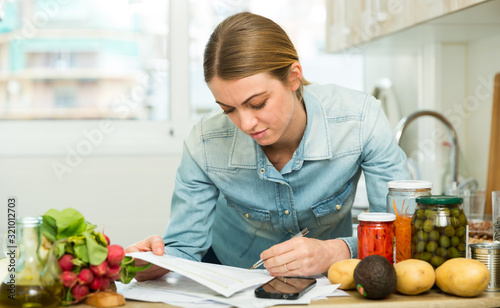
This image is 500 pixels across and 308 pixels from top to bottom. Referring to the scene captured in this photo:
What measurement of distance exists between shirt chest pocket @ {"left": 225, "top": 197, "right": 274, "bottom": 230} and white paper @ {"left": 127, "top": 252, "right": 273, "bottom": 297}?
26 cm

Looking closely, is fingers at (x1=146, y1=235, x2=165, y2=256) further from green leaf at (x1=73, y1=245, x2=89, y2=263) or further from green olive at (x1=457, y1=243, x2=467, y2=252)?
green olive at (x1=457, y1=243, x2=467, y2=252)

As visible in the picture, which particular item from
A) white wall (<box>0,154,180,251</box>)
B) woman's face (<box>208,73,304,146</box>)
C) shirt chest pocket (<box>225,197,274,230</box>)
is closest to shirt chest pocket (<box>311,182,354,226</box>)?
shirt chest pocket (<box>225,197,274,230</box>)

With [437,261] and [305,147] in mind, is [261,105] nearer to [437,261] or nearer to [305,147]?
[305,147]

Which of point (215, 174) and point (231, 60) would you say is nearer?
point (231, 60)

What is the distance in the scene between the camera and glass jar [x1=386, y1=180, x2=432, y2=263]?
1.07 meters

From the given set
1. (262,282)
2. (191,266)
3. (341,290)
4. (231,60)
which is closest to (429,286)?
(341,290)

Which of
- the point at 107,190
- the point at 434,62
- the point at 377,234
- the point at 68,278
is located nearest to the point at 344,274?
the point at 377,234

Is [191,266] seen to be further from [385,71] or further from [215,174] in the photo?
[385,71]

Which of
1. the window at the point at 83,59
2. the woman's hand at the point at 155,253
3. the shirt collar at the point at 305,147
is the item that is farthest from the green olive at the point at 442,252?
the window at the point at 83,59

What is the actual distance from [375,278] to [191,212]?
514mm

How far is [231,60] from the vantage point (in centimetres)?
113

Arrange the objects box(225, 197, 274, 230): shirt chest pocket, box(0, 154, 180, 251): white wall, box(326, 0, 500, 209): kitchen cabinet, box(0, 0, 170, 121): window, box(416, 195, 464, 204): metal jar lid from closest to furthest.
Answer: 1. box(416, 195, 464, 204): metal jar lid
2. box(225, 197, 274, 230): shirt chest pocket
3. box(326, 0, 500, 209): kitchen cabinet
4. box(0, 154, 180, 251): white wall
5. box(0, 0, 170, 121): window

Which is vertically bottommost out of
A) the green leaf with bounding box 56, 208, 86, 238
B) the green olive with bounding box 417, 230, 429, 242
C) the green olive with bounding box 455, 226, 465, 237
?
the green olive with bounding box 417, 230, 429, 242

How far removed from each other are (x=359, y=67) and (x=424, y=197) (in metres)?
2.21
